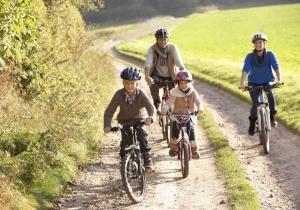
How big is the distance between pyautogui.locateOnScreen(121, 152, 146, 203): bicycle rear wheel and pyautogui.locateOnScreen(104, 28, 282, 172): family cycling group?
0.33 metres

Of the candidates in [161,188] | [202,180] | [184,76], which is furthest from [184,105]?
[161,188]

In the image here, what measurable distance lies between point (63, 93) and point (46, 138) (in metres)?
3.81

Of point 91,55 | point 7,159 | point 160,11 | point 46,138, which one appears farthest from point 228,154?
point 160,11

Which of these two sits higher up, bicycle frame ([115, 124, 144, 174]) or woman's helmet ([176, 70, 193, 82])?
woman's helmet ([176, 70, 193, 82])

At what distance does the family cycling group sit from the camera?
9.50m

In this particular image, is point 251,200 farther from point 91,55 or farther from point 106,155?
point 91,55

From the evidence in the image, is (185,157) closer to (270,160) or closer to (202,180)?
(202,180)

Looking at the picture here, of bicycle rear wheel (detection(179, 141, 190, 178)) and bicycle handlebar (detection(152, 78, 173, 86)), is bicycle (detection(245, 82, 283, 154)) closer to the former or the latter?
bicycle handlebar (detection(152, 78, 173, 86))

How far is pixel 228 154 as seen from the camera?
11898 mm

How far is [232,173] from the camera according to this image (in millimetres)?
10484

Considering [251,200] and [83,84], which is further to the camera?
[83,84]

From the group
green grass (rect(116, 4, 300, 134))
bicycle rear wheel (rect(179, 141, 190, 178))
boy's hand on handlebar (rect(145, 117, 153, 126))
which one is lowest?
green grass (rect(116, 4, 300, 134))

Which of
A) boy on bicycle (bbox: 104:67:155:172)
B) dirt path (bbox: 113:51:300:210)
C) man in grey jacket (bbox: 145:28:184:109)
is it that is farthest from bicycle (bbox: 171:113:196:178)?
man in grey jacket (bbox: 145:28:184:109)

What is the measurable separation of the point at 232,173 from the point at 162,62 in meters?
3.62
